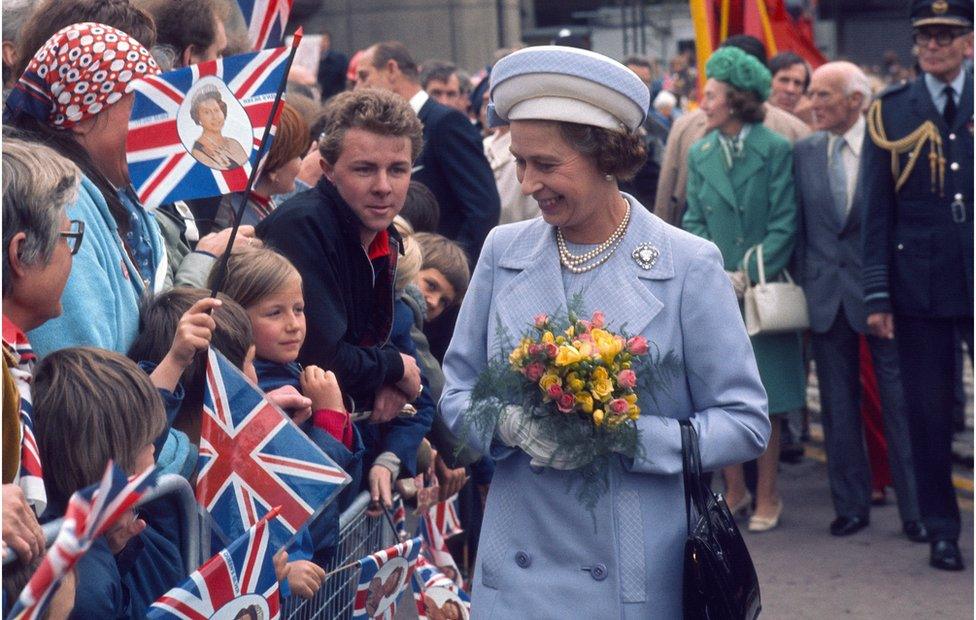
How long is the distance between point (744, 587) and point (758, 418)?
359 millimetres

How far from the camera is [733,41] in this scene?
955 centimetres

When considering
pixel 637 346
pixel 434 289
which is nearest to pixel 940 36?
pixel 434 289

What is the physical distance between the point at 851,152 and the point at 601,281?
462 cm

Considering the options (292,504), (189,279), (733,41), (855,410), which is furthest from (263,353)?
(733,41)

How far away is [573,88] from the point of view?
10.9 ft

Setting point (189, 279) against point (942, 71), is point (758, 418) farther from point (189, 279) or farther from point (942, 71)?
point (942, 71)

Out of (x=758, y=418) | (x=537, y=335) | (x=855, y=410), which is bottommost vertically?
(x=855, y=410)

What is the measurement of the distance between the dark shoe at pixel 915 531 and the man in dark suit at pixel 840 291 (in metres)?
0.09

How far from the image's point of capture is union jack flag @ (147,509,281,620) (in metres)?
2.83

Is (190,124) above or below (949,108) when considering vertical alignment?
above

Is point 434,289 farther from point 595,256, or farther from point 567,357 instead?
point 567,357

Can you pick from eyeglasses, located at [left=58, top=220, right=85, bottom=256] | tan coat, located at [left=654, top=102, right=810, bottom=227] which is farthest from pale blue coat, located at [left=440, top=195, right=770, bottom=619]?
tan coat, located at [left=654, top=102, right=810, bottom=227]

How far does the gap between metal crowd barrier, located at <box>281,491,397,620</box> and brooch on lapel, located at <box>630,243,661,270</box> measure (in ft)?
3.22

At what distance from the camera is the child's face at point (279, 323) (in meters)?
4.03
